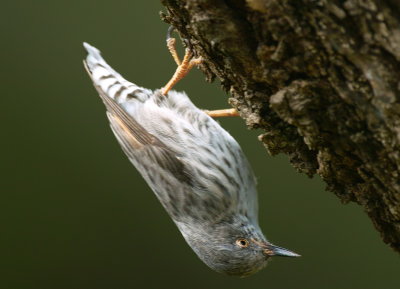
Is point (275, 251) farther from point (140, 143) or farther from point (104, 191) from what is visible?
point (104, 191)

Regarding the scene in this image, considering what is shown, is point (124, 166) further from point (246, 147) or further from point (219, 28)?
point (219, 28)

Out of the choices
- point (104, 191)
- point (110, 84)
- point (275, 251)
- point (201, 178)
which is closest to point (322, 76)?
point (201, 178)

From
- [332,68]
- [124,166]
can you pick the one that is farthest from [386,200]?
[124,166]

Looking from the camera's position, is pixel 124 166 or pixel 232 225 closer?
pixel 232 225

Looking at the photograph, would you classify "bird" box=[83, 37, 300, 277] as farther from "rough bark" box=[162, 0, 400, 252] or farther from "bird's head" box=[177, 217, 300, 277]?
"rough bark" box=[162, 0, 400, 252]

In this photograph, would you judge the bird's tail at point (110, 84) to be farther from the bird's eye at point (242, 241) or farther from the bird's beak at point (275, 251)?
the bird's beak at point (275, 251)
